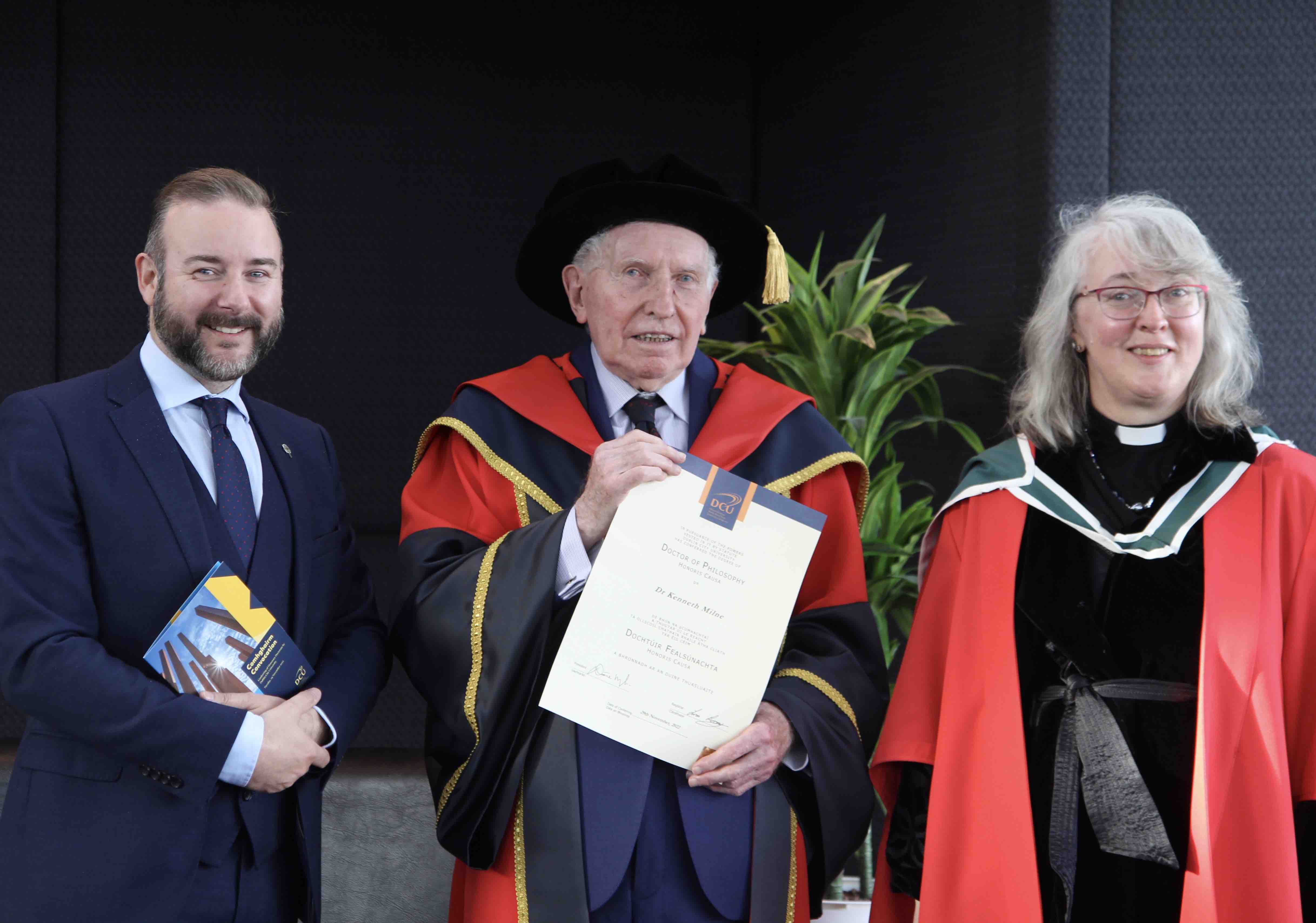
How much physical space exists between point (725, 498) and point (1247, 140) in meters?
2.02

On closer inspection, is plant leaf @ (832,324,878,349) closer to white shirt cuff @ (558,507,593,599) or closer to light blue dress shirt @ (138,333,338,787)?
white shirt cuff @ (558,507,593,599)

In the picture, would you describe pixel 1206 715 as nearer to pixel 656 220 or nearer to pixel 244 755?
pixel 656 220

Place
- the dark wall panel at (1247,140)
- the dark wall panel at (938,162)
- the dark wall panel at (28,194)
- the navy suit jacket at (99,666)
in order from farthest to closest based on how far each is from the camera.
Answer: the dark wall panel at (28,194)
the dark wall panel at (938,162)
the dark wall panel at (1247,140)
the navy suit jacket at (99,666)

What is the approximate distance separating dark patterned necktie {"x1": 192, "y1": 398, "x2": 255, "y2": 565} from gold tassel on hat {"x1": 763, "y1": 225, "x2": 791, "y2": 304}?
1.02 m

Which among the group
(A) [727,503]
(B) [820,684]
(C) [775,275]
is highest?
(C) [775,275]

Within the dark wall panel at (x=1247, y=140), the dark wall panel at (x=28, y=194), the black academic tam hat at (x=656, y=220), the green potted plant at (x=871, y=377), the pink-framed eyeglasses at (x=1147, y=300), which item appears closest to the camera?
the pink-framed eyeglasses at (x=1147, y=300)

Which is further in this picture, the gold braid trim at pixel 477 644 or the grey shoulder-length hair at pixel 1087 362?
the grey shoulder-length hair at pixel 1087 362

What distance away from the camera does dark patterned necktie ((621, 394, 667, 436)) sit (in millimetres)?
2096

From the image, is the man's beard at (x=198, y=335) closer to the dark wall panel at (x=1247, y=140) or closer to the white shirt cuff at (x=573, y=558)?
the white shirt cuff at (x=573, y=558)

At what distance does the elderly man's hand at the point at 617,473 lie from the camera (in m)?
1.82

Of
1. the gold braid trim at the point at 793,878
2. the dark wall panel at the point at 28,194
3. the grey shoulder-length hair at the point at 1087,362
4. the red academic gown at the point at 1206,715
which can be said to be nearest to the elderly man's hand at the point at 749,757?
the gold braid trim at the point at 793,878

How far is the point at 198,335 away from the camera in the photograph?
1883 mm

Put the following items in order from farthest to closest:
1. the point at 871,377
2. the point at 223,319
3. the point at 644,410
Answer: the point at 871,377
the point at 644,410
the point at 223,319
